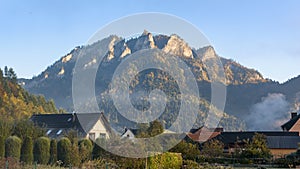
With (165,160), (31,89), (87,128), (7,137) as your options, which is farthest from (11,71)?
(31,89)

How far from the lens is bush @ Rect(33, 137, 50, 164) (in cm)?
2380

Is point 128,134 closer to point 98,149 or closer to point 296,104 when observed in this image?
point 98,149

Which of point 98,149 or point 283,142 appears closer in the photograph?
point 98,149

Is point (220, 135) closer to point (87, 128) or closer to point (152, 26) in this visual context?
point (87, 128)

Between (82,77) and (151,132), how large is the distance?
10.2 m

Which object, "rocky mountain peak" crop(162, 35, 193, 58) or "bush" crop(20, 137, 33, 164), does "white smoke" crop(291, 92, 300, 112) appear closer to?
"rocky mountain peak" crop(162, 35, 193, 58)

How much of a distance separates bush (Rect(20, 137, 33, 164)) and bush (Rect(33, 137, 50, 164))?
0.52 m

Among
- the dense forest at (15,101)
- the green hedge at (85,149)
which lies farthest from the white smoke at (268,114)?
the green hedge at (85,149)

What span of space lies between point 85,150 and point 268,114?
133 m

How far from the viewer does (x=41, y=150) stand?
23969mm

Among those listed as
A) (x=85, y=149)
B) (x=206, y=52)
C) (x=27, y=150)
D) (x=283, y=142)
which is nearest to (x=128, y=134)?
(x=85, y=149)

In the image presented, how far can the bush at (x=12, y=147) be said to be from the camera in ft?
73.8

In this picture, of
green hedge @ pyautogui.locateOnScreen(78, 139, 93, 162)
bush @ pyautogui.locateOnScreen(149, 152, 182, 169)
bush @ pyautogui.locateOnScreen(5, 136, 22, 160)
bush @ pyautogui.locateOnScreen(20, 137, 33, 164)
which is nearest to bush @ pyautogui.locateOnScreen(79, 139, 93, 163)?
green hedge @ pyautogui.locateOnScreen(78, 139, 93, 162)

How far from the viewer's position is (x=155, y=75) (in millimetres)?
46188
